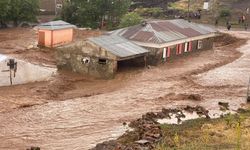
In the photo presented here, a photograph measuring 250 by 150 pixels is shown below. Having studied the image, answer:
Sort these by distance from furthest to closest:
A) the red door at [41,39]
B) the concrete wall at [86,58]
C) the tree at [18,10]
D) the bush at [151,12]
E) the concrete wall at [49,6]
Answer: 1. the bush at [151,12]
2. the concrete wall at [49,6]
3. the tree at [18,10]
4. the red door at [41,39]
5. the concrete wall at [86,58]

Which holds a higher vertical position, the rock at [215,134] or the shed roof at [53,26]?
the shed roof at [53,26]

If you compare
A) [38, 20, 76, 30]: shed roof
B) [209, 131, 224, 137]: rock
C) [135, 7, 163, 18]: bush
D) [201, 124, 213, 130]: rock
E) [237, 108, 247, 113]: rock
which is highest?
[135, 7, 163, 18]: bush

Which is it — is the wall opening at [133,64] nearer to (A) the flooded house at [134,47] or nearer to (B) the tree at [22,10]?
(A) the flooded house at [134,47]

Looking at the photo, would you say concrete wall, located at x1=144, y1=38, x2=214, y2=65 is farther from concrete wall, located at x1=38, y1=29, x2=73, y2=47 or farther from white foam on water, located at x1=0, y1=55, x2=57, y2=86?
concrete wall, located at x1=38, y1=29, x2=73, y2=47

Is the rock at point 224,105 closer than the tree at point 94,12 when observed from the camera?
Yes

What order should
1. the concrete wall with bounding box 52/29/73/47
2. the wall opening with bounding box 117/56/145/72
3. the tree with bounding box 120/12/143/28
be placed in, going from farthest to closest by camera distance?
the tree with bounding box 120/12/143/28 < the concrete wall with bounding box 52/29/73/47 < the wall opening with bounding box 117/56/145/72

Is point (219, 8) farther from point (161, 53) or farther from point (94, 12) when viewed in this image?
point (161, 53)

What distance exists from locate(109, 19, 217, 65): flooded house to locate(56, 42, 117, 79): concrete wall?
237 inches

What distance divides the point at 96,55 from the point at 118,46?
8.39 feet

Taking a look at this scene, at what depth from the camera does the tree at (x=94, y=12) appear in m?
57.8

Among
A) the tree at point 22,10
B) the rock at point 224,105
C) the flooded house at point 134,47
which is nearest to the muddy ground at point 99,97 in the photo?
the rock at point 224,105

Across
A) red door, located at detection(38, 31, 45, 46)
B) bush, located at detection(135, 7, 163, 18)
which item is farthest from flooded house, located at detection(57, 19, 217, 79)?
bush, located at detection(135, 7, 163, 18)

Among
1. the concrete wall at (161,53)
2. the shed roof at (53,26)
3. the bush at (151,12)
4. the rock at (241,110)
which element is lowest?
the rock at (241,110)

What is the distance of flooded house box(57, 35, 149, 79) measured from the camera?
37.0 metres
